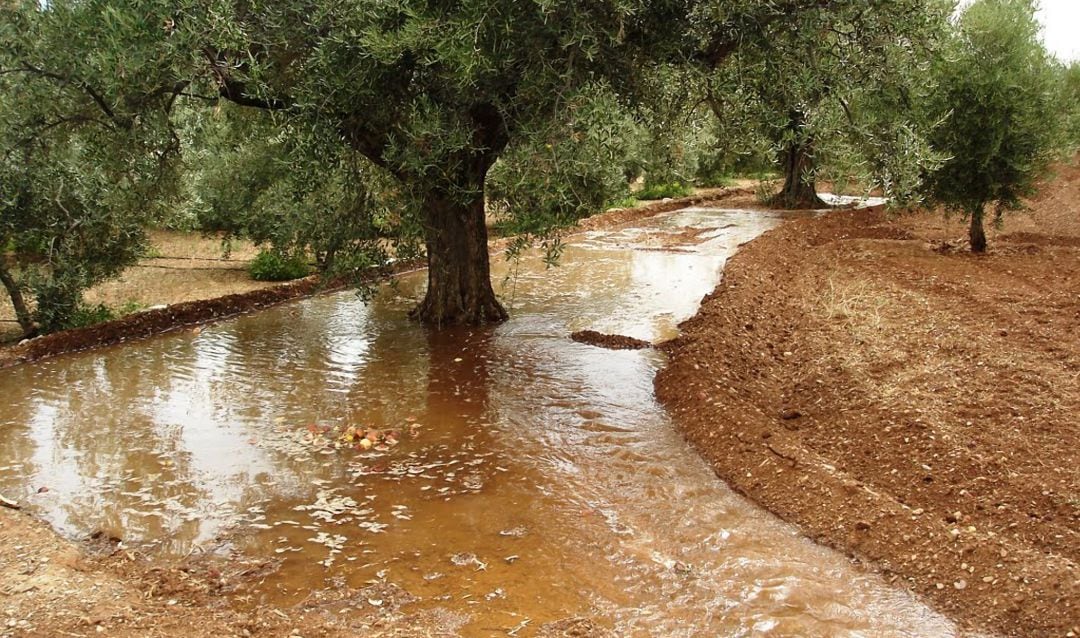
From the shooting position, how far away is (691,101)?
10766 millimetres

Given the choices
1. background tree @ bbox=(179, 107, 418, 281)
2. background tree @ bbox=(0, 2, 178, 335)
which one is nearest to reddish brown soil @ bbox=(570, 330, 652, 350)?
background tree @ bbox=(179, 107, 418, 281)

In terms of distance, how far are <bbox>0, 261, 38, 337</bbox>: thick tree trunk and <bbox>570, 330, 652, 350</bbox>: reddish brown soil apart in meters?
8.47

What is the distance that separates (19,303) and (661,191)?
2518cm

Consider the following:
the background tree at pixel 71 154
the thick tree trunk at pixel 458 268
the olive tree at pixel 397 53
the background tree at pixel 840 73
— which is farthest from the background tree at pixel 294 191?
the background tree at pixel 840 73

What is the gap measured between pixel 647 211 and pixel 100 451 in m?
22.7

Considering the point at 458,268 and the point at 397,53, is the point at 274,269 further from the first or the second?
the point at 397,53

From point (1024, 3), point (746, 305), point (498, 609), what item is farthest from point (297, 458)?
point (1024, 3)

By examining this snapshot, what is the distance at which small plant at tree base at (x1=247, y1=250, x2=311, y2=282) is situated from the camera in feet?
55.8

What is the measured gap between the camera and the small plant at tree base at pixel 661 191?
1308 inches

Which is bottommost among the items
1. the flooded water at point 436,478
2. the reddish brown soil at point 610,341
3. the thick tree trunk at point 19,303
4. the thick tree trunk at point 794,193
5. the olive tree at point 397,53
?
the flooded water at point 436,478

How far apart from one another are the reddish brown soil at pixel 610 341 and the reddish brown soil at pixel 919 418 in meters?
0.53

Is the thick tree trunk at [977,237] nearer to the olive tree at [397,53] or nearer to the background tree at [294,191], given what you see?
the olive tree at [397,53]

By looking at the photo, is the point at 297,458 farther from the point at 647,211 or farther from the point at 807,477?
the point at 647,211

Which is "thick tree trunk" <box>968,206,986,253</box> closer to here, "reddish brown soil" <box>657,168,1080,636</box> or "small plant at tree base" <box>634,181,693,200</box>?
"reddish brown soil" <box>657,168,1080,636</box>
